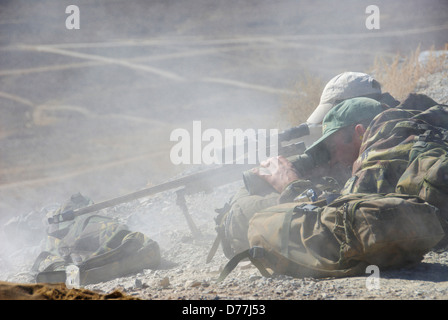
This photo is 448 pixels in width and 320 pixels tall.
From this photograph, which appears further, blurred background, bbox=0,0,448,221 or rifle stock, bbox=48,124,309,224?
blurred background, bbox=0,0,448,221

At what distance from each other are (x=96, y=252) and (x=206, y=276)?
3.12 ft

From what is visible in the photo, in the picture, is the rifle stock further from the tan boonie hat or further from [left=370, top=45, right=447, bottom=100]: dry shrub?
[left=370, top=45, right=447, bottom=100]: dry shrub

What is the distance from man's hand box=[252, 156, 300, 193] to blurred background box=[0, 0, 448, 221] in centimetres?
396

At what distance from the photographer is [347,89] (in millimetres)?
3465

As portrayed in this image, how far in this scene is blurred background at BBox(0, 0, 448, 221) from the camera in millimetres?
8656

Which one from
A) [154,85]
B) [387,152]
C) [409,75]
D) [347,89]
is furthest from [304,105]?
[154,85]

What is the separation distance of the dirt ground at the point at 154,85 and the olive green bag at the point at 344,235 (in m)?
0.11

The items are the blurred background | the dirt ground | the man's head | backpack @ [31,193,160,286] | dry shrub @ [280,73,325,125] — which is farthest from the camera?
the blurred background

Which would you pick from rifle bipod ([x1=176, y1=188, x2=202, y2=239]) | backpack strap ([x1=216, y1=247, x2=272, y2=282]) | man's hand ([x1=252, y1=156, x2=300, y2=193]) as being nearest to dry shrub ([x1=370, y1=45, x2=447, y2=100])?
rifle bipod ([x1=176, y1=188, x2=202, y2=239])

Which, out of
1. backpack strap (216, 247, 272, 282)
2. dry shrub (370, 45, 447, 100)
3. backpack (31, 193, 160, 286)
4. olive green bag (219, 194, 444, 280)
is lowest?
backpack (31, 193, 160, 286)

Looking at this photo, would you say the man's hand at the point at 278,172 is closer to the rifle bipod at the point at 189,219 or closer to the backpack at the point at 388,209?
the backpack at the point at 388,209

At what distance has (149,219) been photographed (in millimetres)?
5336
